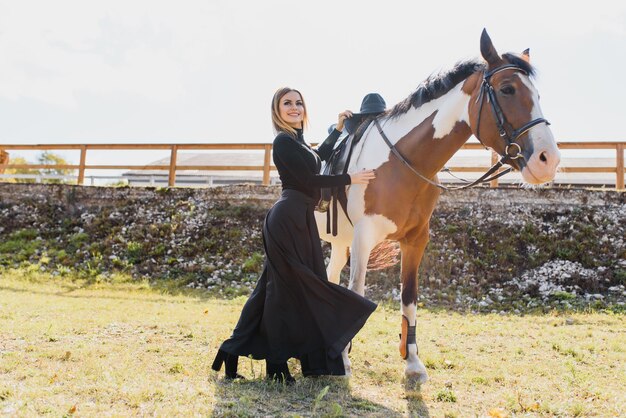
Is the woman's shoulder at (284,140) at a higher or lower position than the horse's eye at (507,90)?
lower

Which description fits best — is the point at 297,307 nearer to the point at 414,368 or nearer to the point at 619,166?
the point at 414,368

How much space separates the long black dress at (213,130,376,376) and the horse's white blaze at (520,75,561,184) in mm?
1199

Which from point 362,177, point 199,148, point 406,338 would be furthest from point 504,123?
point 199,148

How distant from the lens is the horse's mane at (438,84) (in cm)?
374

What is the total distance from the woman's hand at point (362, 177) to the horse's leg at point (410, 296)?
69cm

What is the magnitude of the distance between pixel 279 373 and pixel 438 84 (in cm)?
244

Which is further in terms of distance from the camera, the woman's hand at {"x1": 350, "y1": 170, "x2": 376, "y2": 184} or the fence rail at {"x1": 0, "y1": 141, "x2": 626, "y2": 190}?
the fence rail at {"x1": 0, "y1": 141, "x2": 626, "y2": 190}

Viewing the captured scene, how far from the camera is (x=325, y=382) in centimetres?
344

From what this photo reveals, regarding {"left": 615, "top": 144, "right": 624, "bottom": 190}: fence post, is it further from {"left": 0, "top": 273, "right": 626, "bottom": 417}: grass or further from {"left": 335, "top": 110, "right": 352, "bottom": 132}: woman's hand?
{"left": 335, "top": 110, "right": 352, "bottom": 132}: woman's hand

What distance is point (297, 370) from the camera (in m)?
3.89

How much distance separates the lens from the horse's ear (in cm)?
346

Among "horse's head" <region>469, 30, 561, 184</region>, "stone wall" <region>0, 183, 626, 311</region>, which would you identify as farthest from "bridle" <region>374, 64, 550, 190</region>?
"stone wall" <region>0, 183, 626, 311</region>

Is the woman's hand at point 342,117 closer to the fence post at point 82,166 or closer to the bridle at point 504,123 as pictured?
the bridle at point 504,123

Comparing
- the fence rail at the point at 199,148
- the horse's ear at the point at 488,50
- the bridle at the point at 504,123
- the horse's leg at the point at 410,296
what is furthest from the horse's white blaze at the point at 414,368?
the fence rail at the point at 199,148
